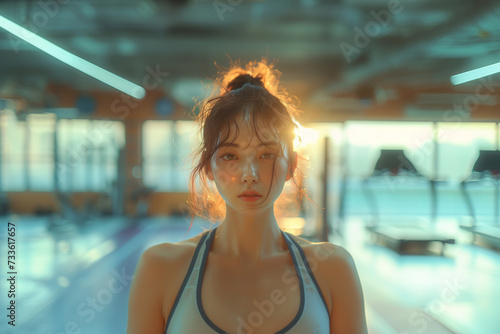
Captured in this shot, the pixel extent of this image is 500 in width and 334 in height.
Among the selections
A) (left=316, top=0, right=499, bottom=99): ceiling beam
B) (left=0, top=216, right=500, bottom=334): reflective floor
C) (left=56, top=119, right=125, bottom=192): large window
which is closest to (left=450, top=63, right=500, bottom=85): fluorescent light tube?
(left=316, top=0, right=499, bottom=99): ceiling beam

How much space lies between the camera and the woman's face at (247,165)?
73cm

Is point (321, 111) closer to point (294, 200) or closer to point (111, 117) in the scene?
point (111, 117)

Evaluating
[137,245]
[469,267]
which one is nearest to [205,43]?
[137,245]

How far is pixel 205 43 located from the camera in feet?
17.3

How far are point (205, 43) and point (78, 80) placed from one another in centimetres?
386

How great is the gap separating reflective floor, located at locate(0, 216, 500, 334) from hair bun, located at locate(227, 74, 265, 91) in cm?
209

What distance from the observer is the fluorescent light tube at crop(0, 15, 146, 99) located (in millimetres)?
2716

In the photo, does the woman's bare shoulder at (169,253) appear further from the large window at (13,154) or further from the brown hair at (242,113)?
the large window at (13,154)

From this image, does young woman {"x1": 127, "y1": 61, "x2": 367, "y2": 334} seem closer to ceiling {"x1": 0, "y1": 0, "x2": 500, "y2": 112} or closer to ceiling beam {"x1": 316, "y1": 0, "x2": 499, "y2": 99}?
ceiling {"x1": 0, "y1": 0, "x2": 500, "y2": 112}

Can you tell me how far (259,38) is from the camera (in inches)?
202

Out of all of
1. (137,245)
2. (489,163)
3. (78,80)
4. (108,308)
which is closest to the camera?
(108,308)

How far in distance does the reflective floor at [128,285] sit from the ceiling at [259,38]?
239cm

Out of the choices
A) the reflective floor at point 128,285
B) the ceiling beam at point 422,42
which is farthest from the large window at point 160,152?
the ceiling beam at point 422,42

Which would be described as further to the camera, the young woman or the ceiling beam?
the ceiling beam
